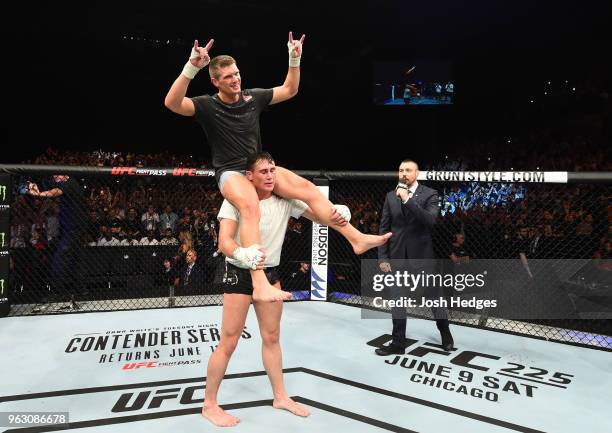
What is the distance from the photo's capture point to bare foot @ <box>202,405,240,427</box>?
210cm

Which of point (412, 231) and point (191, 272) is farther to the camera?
point (191, 272)

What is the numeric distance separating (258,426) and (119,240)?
3890 millimetres

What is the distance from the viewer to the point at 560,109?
1039 cm

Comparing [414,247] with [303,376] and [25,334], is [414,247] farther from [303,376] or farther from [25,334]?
[25,334]

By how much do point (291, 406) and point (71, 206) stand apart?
10.1ft

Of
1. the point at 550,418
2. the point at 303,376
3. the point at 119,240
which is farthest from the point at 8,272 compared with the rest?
the point at 550,418

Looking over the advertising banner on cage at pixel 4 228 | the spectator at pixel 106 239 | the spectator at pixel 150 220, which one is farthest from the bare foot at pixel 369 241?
the spectator at pixel 150 220

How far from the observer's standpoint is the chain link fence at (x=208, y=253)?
12.4 ft

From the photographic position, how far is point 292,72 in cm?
228

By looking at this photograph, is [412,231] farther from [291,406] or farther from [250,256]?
[250,256]

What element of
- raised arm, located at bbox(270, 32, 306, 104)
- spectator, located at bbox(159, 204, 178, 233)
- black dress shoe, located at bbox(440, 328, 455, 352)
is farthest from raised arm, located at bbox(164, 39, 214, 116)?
spectator, located at bbox(159, 204, 178, 233)

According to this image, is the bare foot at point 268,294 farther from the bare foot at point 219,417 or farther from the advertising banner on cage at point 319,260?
the advertising banner on cage at point 319,260
